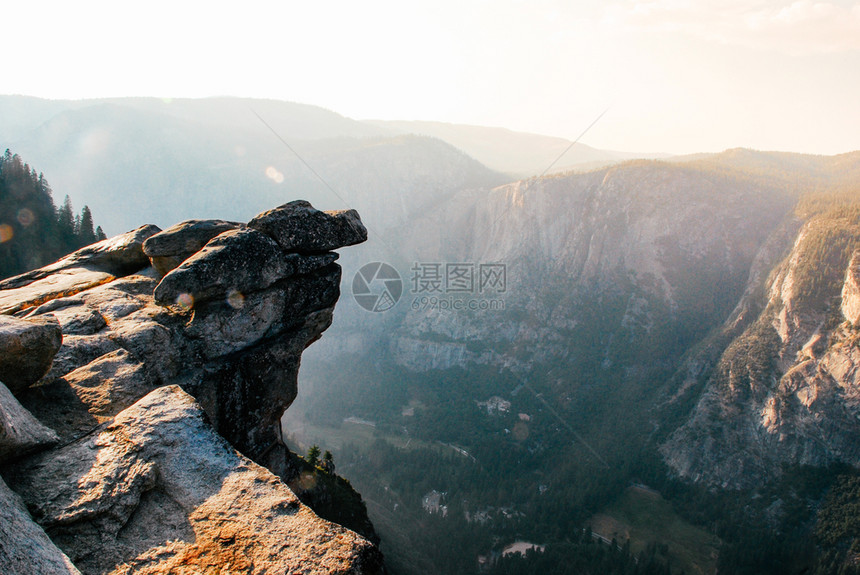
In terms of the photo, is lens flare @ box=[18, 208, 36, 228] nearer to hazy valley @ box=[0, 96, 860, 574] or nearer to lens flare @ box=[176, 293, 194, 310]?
hazy valley @ box=[0, 96, 860, 574]

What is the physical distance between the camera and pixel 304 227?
64.1 feet

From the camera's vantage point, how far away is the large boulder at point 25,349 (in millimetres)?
9867

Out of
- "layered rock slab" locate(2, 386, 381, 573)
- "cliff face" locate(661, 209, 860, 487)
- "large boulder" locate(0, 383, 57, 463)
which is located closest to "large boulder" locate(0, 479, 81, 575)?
"layered rock slab" locate(2, 386, 381, 573)

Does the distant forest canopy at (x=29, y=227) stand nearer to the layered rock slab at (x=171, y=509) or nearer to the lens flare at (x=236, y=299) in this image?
the lens flare at (x=236, y=299)

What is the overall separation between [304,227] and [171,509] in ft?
43.9

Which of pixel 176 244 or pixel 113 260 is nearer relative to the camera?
pixel 176 244

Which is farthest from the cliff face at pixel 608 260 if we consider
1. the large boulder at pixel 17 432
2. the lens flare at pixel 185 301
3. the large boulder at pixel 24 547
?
the large boulder at pixel 24 547

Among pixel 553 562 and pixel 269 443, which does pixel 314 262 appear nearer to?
pixel 269 443

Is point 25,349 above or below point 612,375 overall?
above

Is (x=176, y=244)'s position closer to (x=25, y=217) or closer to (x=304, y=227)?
(x=304, y=227)

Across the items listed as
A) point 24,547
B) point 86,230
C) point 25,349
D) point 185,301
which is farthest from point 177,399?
point 86,230

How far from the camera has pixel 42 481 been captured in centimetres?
764

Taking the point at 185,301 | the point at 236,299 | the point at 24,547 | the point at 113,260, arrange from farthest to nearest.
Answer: the point at 113,260, the point at 236,299, the point at 185,301, the point at 24,547

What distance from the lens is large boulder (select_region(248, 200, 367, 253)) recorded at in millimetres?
18906
